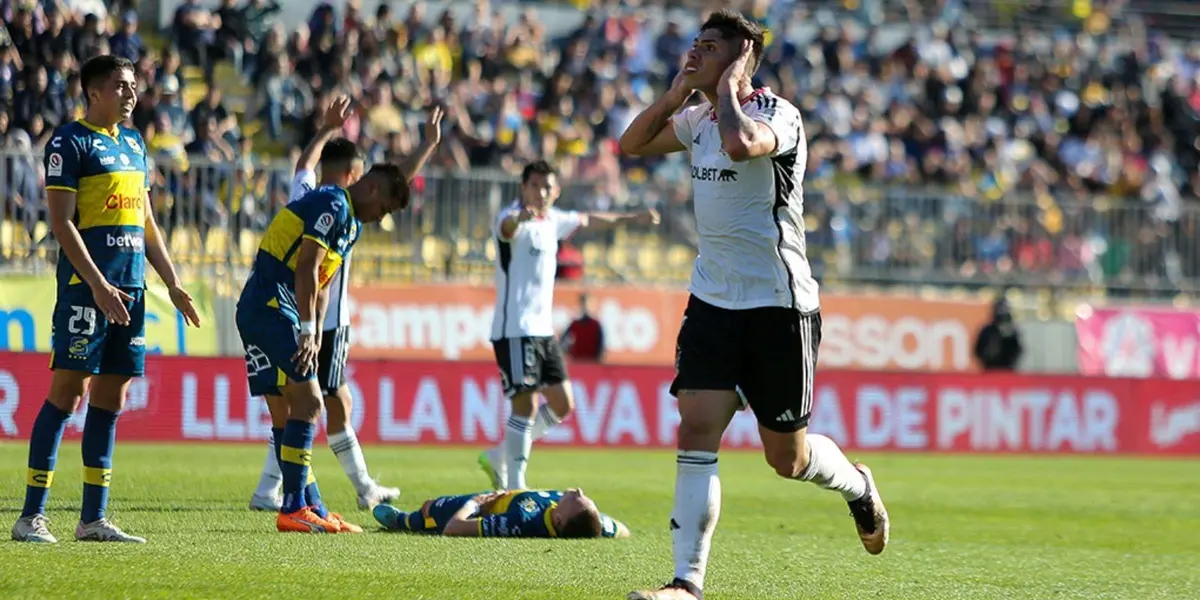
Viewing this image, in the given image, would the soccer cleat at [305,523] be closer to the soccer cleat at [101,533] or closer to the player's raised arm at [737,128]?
the soccer cleat at [101,533]

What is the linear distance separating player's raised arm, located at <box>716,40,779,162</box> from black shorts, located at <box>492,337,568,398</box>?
6196 millimetres

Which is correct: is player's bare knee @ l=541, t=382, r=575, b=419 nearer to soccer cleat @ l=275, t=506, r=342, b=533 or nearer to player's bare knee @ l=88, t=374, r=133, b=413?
soccer cleat @ l=275, t=506, r=342, b=533

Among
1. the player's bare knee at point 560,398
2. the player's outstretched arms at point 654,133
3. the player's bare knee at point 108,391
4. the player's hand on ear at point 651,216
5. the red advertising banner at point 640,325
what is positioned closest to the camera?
the player's outstretched arms at point 654,133

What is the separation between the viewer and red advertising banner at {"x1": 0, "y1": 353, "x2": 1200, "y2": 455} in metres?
18.4

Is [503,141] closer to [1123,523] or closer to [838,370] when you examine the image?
[838,370]

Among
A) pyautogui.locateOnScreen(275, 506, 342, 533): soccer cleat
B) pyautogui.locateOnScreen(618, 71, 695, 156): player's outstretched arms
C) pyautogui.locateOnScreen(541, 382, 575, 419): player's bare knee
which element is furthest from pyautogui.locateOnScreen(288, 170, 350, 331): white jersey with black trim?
pyautogui.locateOnScreen(618, 71, 695, 156): player's outstretched arms

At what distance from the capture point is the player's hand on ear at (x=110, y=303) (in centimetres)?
828

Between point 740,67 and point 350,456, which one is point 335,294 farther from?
point 740,67

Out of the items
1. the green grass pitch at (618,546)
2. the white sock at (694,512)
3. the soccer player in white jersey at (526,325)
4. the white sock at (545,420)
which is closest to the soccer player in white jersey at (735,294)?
the white sock at (694,512)

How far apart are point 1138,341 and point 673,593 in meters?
21.1

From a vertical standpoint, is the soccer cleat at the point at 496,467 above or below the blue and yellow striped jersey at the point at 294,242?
below

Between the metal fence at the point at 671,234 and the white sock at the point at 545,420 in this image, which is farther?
the metal fence at the point at 671,234

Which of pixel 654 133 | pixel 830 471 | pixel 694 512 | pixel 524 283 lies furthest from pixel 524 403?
pixel 694 512

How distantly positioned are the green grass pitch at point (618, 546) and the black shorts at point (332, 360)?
84 cm
